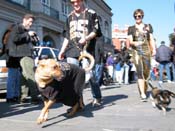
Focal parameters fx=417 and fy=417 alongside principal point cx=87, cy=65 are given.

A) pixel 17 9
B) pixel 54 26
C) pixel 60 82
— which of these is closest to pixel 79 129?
pixel 60 82

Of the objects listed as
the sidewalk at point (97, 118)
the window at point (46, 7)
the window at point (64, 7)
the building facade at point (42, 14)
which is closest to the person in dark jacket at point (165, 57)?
the building facade at point (42, 14)

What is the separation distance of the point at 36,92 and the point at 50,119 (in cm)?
228

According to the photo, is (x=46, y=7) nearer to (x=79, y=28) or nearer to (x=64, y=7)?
(x=64, y=7)

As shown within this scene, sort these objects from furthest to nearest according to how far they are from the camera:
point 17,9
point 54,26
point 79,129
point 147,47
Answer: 1. point 54,26
2. point 17,9
3. point 147,47
4. point 79,129

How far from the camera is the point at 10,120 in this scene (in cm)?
641

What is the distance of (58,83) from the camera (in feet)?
20.0

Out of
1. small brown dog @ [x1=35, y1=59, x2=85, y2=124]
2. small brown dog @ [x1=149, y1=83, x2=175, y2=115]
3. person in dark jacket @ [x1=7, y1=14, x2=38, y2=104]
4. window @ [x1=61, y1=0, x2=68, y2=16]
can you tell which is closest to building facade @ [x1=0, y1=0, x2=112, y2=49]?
window @ [x1=61, y1=0, x2=68, y2=16]

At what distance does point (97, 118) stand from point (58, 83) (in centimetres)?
87

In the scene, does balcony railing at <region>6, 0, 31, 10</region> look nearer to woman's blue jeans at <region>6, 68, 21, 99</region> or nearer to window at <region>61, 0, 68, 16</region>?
window at <region>61, 0, 68, 16</region>

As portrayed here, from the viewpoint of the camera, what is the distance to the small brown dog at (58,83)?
19.1 feet

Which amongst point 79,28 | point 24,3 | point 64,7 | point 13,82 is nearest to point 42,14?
point 24,3

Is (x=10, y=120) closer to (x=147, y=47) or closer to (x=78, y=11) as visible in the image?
(x=78, y=11)

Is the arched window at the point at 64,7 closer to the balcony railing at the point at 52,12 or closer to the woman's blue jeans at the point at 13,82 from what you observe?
the balcony railing at the point at 52,12

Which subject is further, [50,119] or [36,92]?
[36,92]
